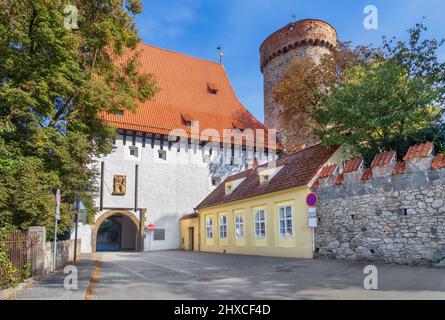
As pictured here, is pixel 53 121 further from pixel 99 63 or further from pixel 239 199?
pixel 239 199

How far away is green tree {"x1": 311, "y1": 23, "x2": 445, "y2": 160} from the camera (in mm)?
14625

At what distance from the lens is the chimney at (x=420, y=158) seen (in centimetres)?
1187

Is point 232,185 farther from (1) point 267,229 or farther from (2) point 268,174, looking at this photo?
(1) point 267,229

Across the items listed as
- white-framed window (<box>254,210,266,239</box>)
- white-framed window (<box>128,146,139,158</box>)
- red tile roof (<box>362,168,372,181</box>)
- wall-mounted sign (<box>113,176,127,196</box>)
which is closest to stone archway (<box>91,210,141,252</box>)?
wall-mounted sign (<box>113,176,127,196</box>)

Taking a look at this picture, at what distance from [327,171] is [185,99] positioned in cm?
2319

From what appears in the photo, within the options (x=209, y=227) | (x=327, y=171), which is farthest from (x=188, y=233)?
(x=327, y=171)

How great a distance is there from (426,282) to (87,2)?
55.7 feet

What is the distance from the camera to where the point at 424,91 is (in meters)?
14.8

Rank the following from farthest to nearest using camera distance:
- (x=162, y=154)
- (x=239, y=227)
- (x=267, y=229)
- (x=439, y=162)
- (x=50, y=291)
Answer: (x=162, y=154) → (x=239, y=227) → (x=267, y=229) → (x=439, y=162) → (x=50, y=291)

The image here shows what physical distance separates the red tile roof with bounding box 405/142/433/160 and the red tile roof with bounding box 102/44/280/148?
2178 cm

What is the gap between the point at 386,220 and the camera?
42.3 ft

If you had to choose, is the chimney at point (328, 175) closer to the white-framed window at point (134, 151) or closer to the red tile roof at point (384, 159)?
the red tile roof at point (384, 159)
